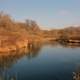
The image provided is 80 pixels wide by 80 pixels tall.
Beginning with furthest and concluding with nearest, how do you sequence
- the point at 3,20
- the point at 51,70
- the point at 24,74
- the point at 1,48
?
1. the point at 3,20
2. the point at 1,48
3. the point at 51,70
4. the point at 24,74

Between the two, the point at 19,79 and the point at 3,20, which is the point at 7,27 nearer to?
the point at 3,20

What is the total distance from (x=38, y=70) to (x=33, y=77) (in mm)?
3567

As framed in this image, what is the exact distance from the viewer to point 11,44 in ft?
158

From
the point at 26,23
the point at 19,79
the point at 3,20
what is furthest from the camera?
the point at 26,23

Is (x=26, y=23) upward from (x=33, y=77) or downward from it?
upward

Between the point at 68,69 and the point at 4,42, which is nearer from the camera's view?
the point at 68,69

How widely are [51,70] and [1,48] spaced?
21.0 metres

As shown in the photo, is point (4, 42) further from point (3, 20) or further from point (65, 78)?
point (3, 20)

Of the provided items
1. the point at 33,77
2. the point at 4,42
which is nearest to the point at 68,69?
the point at 33,77

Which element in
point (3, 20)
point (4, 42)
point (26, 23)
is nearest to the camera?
point (4, 42)

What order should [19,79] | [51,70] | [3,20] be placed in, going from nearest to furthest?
[19,79] < [51,70] < [3,20]

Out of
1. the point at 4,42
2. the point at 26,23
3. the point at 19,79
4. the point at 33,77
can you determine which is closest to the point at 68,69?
the point at 33,77

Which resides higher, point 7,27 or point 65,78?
point 7,27

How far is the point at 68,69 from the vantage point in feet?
82.7
